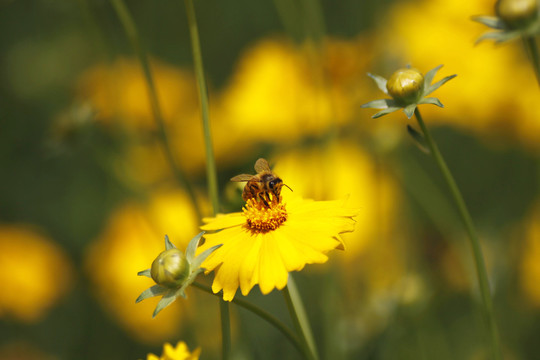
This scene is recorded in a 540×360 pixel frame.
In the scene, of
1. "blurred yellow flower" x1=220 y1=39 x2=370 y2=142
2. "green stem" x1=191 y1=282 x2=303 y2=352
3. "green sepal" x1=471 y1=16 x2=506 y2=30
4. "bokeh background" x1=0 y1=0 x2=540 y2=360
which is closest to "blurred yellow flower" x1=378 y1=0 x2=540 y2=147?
"bokeh background" x1=0 y1=0 x2=540 y2=360

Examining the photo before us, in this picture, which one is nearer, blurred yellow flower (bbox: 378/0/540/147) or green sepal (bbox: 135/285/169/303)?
green sepal (bbox: 135/285/169/303)

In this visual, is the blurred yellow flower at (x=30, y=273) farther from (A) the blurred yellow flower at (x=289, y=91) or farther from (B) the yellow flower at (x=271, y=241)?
(B) the yellow flower at (x=271, y=241)

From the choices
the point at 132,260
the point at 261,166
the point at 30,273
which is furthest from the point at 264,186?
the point at 30,273

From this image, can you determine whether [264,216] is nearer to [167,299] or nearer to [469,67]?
[167,299]

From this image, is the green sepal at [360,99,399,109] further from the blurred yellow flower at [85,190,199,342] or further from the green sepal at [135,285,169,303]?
the blurred yellow flower at [85,190,199,342]

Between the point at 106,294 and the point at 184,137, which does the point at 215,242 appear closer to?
the point at 106,294

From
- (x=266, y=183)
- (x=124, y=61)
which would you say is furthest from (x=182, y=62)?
(x=266, y=183)
